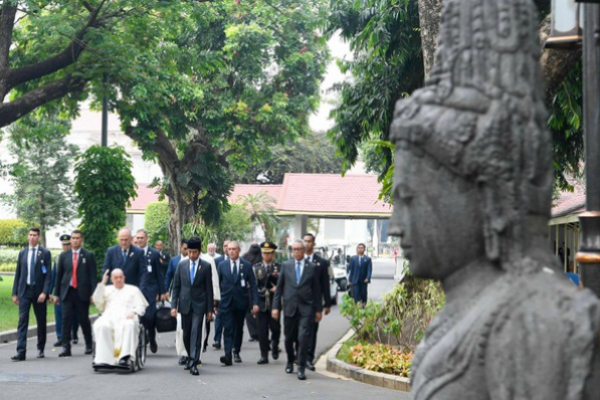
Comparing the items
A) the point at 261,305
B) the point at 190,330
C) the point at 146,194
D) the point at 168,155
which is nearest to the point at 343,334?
the point at 261,305

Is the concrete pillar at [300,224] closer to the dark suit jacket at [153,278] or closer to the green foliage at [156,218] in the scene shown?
the green foliage at [156,218]

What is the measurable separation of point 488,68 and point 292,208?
120ft

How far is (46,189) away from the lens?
42.7 m

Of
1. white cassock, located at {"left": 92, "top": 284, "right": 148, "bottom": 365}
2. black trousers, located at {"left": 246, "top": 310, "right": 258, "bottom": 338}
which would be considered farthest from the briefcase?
black trousers, located at {"left": 246, "top": 310, "right": 258, "bottom": 338}

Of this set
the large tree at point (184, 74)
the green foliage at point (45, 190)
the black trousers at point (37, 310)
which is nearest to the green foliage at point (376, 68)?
the black trousers at point (37, 310)

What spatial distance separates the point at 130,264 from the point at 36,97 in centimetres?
948

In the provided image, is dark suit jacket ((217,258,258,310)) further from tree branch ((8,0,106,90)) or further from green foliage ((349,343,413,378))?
tree branch ((8,0,106,90))

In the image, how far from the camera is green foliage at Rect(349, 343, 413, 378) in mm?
12102

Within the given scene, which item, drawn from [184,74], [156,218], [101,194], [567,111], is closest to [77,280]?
[567,111]

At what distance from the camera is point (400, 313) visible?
13.8 meters

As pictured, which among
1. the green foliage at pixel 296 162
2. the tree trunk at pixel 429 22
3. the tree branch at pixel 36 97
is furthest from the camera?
the green foliage at pixel 296 162

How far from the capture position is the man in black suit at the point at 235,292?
48.3ft

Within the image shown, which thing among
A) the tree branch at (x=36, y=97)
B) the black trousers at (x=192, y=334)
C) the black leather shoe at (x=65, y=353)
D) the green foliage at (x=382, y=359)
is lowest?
the black leather shoe at (x=65, y=353)

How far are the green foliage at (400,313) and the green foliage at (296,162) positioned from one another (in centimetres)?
3878
